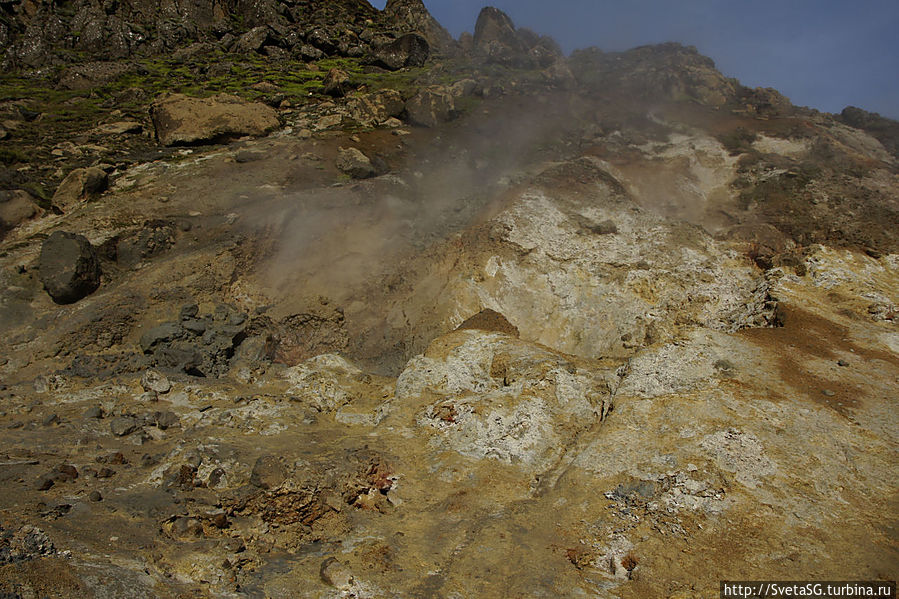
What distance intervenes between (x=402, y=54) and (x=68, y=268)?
1343 inches

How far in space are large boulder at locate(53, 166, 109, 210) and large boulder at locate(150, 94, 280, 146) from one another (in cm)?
500

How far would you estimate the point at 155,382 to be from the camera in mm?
10016

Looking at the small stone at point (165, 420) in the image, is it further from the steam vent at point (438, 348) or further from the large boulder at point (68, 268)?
the large boulder at point (68, 268)

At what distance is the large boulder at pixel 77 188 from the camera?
15820 millimetres

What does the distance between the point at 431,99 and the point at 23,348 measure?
19.8 meters

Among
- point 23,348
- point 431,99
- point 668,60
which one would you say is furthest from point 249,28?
point 23,348

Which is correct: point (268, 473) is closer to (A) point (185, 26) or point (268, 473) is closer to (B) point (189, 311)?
(B) point (189, 311)

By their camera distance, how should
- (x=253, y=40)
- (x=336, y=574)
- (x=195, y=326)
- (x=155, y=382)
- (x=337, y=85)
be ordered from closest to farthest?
(x=336, y=574) < (x=155, y=382) < (x=195, y=326) < (x=337, y=85) < (x=253, y=40)

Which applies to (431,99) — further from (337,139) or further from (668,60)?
(668,60)

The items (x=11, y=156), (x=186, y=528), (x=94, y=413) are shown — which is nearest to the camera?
(x=186, y=528)

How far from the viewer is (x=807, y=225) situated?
17000 millimetres

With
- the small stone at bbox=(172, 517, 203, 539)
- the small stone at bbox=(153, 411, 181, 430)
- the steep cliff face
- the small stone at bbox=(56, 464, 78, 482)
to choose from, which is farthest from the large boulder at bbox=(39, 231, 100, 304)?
the steep cliff face

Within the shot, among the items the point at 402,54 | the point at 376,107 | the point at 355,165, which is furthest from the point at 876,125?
the point at 402,54

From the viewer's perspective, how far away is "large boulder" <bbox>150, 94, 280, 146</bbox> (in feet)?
68.2
